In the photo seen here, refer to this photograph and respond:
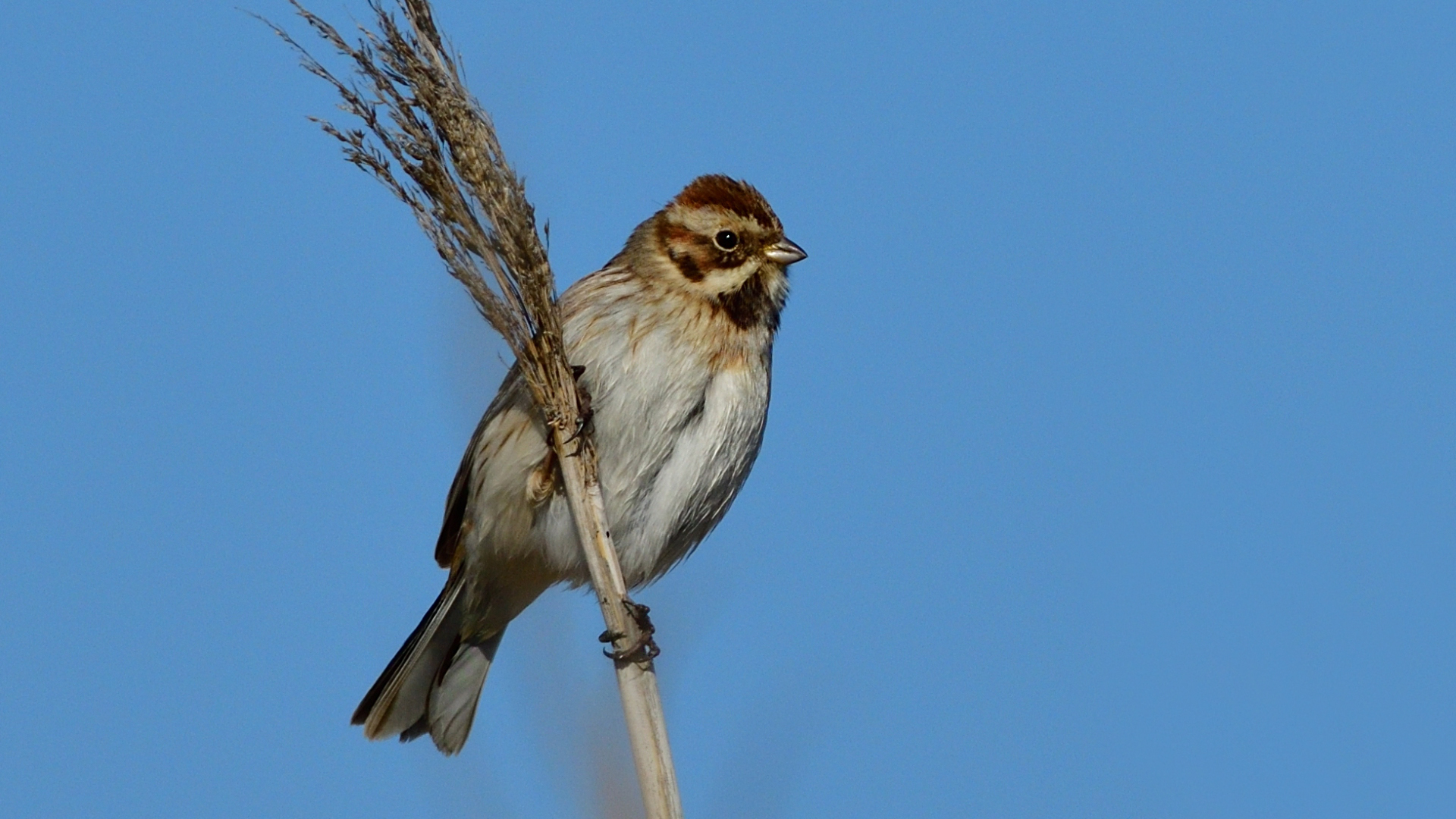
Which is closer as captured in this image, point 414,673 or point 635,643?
point 635,643

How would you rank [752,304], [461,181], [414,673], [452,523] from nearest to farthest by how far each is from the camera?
A: 1. [461,181]
2. [752,304]
3. [414,673]
4. [452,523]

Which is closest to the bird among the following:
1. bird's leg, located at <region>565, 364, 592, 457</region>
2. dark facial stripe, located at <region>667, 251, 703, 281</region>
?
dark facial stripe, located at <region>667, 251, 703, 281</region>

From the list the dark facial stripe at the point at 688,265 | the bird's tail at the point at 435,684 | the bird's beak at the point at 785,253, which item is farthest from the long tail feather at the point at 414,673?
→ the bird's beak at the point at 785,253

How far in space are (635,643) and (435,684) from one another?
1.67m

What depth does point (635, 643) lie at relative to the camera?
3.70 m

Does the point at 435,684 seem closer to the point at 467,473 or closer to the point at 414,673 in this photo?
the point at 414,673

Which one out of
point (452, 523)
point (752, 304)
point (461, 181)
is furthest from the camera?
point (452, 523)

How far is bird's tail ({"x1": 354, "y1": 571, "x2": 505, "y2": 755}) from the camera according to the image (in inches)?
199

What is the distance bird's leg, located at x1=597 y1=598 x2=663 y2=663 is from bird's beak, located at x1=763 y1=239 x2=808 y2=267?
53.9 inches

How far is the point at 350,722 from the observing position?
5020 millimetres

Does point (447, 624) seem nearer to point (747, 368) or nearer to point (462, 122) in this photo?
point (747, 368)

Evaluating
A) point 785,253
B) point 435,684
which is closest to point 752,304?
point 785,253

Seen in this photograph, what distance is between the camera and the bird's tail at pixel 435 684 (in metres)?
5.05

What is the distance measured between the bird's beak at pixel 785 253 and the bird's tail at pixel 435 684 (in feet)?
4.72
